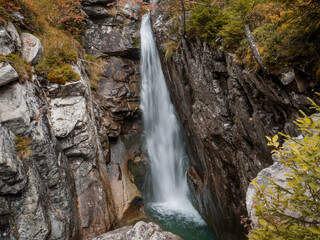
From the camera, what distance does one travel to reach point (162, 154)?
14.4 metres

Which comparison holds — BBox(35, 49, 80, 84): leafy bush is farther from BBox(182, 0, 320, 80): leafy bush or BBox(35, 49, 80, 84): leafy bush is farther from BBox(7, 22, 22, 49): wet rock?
BBox(182, 0, 320, 80): leafy bush

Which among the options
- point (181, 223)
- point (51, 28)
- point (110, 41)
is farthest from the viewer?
point (110, 41)

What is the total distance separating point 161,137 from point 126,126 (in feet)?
9.09

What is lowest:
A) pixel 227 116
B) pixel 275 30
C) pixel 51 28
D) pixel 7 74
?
pixel 227 116

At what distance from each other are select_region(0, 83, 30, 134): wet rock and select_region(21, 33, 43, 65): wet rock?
8.10 feet

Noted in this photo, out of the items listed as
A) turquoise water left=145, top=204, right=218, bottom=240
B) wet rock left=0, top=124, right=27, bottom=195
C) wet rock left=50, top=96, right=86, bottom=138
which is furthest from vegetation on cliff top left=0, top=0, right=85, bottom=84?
turquoise water left=145, top=204, right=218, bottom=240

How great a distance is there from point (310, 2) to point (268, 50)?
1.27 meters

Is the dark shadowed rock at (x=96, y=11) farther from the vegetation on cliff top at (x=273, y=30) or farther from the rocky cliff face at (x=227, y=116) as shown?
the vegetation on cliff top at (x=273, y=30)

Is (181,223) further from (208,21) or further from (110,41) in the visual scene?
(110,41)

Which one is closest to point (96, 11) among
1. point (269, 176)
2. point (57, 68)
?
point (57, 68)

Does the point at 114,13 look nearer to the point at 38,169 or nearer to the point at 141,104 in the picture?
the point at 141,104

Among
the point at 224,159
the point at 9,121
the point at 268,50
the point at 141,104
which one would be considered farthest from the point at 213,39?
the point at 141,104

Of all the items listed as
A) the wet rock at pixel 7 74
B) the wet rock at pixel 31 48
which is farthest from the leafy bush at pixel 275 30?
the wet rock at pixel 31 48

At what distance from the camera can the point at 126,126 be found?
14.6 metres
